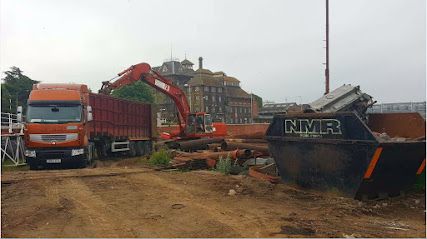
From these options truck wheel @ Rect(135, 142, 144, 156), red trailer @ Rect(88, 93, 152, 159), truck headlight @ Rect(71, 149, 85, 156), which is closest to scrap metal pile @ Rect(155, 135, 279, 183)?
truck headlight @ Rect(71, 149, 85, 156)

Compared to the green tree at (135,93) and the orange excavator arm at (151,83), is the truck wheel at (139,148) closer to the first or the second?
the orange excavator arm at (151,83)

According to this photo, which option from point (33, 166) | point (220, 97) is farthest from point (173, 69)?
point (33, 166)

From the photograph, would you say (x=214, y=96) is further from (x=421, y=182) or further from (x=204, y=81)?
(x=421, y=182)

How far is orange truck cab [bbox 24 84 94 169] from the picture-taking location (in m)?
15.5

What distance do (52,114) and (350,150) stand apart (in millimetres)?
11880

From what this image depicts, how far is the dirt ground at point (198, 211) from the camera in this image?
5.55m

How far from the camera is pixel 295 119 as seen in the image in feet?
27.3

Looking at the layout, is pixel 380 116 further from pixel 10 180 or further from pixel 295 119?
pixel 10 180

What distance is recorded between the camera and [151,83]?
21.8 m

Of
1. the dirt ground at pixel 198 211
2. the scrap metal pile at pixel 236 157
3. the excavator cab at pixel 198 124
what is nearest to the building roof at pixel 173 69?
the excavator cab at pixel 198 124

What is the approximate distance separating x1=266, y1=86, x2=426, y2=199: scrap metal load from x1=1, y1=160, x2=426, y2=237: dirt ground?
264 mm

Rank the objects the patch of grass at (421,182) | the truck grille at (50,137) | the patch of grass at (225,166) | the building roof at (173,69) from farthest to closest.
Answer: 1. the building roof at (173,69)
2. the truck grille at (50,137)
3. the patch of grass at (225,166)
4. the patch of grass at (421,182)

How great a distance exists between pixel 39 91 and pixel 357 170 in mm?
12892

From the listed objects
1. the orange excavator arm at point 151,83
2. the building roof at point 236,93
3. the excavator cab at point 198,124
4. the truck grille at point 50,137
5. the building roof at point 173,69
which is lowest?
the truck grille at point 50,137
